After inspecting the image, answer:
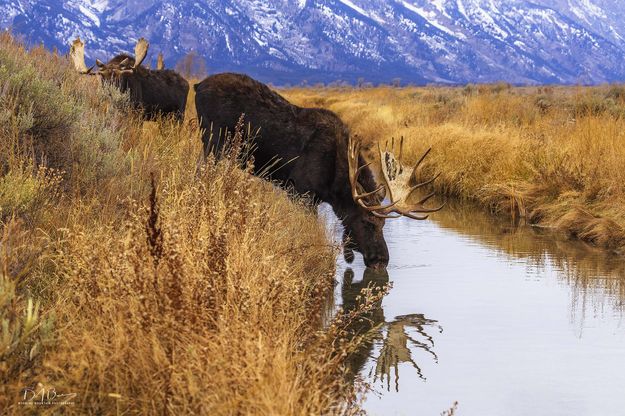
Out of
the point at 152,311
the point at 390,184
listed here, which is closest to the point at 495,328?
the point at 390,184

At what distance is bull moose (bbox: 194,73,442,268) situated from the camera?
40.5 feet

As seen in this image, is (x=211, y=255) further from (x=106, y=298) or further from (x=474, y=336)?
(x=474, y=336)

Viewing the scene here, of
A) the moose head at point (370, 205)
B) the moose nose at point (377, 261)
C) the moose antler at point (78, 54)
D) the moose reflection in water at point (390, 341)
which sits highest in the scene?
the moose antler at point (78, 54)

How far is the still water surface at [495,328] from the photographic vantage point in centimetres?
787

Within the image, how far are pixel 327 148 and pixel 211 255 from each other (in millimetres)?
6096

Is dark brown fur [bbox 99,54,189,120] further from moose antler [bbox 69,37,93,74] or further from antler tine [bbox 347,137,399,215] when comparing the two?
antler tine [bbox 347,137,399,215]

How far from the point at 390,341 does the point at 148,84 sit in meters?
10.8

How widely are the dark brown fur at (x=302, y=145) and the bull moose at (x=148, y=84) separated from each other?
4288mm

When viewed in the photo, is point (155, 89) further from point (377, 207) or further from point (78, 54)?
point (377, 207)

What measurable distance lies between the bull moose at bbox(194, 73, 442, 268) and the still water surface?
0.55m

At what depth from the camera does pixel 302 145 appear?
12.9 meters

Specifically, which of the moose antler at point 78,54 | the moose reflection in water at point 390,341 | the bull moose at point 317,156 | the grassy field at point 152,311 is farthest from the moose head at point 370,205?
the moose antler at point 78,54
